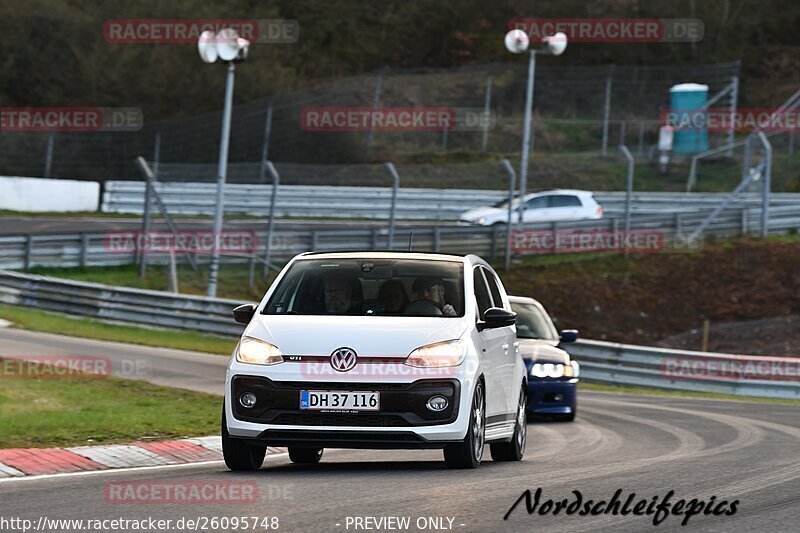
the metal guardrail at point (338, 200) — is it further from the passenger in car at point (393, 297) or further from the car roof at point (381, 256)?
the passenger in car at point (393, 297)

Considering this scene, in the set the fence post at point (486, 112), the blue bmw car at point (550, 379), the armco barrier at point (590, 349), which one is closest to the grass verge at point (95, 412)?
the blue bmw car at point (550, 379)

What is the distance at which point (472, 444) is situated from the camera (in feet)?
34.2

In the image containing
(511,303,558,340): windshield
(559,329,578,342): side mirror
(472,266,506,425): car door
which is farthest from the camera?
(511,303,558,340): windshield

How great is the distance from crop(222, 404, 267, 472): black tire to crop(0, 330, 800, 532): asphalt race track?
127 millimetres

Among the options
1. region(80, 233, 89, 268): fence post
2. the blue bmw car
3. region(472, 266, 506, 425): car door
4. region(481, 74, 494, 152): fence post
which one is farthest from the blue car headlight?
region(481, 74, 494, 152): fence post

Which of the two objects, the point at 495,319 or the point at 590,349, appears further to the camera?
the point at 590,349

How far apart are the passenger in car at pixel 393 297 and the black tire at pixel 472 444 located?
82cm

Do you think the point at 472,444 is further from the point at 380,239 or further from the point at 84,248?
the point at 380,239

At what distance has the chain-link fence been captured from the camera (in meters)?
43.2

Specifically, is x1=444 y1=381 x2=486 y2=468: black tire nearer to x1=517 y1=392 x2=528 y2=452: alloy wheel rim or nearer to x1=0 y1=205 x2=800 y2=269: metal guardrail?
x1=517 y1=392 x2=528 y2=452: alloy wheel rim

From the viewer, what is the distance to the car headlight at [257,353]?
33.1 ft

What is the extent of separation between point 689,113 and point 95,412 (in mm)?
36860

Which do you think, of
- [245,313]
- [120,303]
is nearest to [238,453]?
[245,313]

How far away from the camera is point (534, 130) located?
49438 mm
